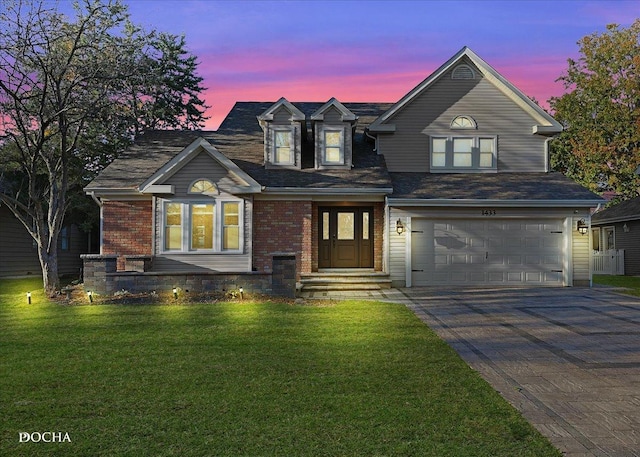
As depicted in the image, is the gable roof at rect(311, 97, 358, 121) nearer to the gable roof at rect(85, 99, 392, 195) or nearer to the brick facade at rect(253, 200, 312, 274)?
the gable roof at rect(85, 99, 392, 195)

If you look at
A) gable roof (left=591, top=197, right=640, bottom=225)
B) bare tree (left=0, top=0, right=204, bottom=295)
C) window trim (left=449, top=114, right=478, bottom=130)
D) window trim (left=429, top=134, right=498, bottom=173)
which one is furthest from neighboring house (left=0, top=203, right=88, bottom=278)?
gable roof (left=591, top=197, right=640, bottom=225)

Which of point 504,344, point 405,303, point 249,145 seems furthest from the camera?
point 249,145

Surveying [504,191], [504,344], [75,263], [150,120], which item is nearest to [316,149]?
[504,191]

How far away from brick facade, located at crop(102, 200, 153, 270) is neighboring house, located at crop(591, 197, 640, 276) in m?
23.0

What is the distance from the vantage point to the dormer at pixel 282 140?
18281mm

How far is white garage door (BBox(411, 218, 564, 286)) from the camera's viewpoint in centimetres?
1744

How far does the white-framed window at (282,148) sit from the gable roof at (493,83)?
9.60 feet

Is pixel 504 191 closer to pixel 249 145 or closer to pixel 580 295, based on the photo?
pixel 580 295

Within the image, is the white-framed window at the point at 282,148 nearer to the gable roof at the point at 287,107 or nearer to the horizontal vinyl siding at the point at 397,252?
the gable roof at the point at 287,107

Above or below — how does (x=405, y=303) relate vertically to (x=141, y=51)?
below

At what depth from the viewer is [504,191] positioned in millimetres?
17547

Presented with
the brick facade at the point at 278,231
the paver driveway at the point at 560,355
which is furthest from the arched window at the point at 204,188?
the paver driveway at the point at 560,355

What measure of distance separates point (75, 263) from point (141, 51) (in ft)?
48.6

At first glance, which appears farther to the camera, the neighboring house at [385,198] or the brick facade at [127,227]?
the brick facade at [127,227]
